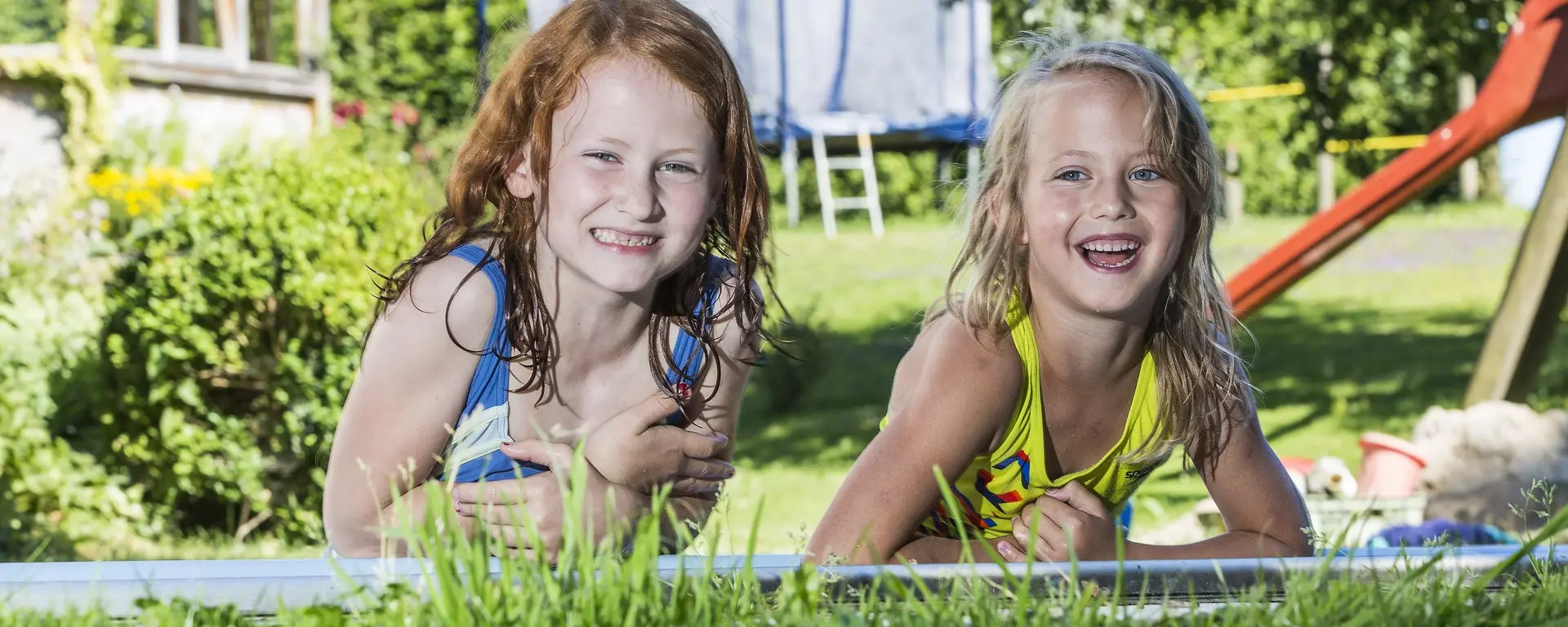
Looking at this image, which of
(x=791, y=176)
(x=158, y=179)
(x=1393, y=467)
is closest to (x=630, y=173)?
(x=1393, y=467)

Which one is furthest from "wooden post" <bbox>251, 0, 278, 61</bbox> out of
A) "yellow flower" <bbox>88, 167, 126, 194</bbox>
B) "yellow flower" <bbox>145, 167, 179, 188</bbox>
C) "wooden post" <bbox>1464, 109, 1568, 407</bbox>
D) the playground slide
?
"wooden post" <bbox>1464, 109, 1568, 407</bbox>

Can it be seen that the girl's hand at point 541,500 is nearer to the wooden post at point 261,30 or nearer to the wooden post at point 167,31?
the wooden post at point 167,31

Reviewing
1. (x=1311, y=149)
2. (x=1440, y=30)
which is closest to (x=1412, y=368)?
(x=1311, y=149)

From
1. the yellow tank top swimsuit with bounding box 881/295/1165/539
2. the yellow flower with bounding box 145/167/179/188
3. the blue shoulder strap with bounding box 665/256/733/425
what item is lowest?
the yellow tank top swimsuit with bounding box 881/295/1165/539

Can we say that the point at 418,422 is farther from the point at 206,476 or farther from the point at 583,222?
the point at 206,476

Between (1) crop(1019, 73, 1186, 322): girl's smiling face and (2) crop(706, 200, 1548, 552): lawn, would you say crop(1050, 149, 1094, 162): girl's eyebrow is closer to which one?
(1) crop(1019, 73, 1186, 322): girl's smiling face

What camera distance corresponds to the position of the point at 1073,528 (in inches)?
84.4

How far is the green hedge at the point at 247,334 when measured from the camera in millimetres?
5621

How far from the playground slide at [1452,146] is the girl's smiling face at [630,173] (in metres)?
4.23

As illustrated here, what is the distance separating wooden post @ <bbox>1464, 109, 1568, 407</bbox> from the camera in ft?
18.7

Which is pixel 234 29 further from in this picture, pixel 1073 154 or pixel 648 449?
pixel 1073 154

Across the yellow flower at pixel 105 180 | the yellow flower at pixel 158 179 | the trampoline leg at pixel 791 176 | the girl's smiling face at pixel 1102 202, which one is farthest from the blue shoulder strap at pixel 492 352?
the trampoline leg at pixel 791 176

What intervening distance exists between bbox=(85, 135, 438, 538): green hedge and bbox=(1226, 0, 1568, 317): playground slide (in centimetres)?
356

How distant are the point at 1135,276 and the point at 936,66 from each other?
48.4 ft
